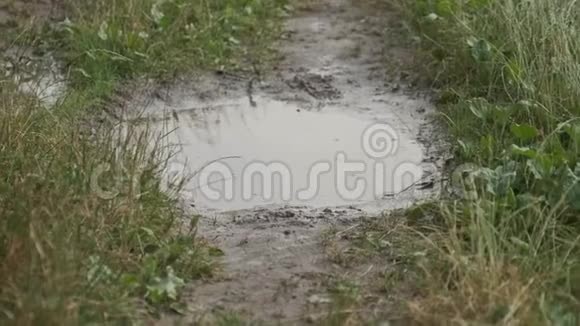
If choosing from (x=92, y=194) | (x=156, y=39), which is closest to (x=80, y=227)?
(x=92, y=194)

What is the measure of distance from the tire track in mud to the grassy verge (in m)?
0.26

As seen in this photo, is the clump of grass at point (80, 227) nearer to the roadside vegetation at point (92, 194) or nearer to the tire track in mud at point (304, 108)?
the roadside vegetation at point (92, 194)

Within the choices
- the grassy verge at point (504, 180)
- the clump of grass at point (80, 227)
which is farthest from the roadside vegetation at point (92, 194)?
the grassy verge at point (504, 180)

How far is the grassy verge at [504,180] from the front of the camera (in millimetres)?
3828

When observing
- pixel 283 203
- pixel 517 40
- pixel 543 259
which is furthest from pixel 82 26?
pixel 543 259

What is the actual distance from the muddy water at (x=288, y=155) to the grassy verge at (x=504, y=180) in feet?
1.30

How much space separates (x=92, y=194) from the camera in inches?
175

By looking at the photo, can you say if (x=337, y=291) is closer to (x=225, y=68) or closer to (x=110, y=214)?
(x=110, y=214)

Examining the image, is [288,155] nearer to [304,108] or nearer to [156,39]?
[304,108]

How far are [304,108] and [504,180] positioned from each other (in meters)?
2.11

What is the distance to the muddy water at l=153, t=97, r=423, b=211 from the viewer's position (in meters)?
5.33

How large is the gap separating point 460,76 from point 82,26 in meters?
2.46

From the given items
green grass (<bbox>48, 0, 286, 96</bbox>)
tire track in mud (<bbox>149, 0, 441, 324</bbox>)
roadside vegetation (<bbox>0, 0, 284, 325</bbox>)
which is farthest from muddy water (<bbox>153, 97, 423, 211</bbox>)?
green grass (<bbox>48, 0, 286, 96</bbox>)

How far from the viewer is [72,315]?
360 centimetres
